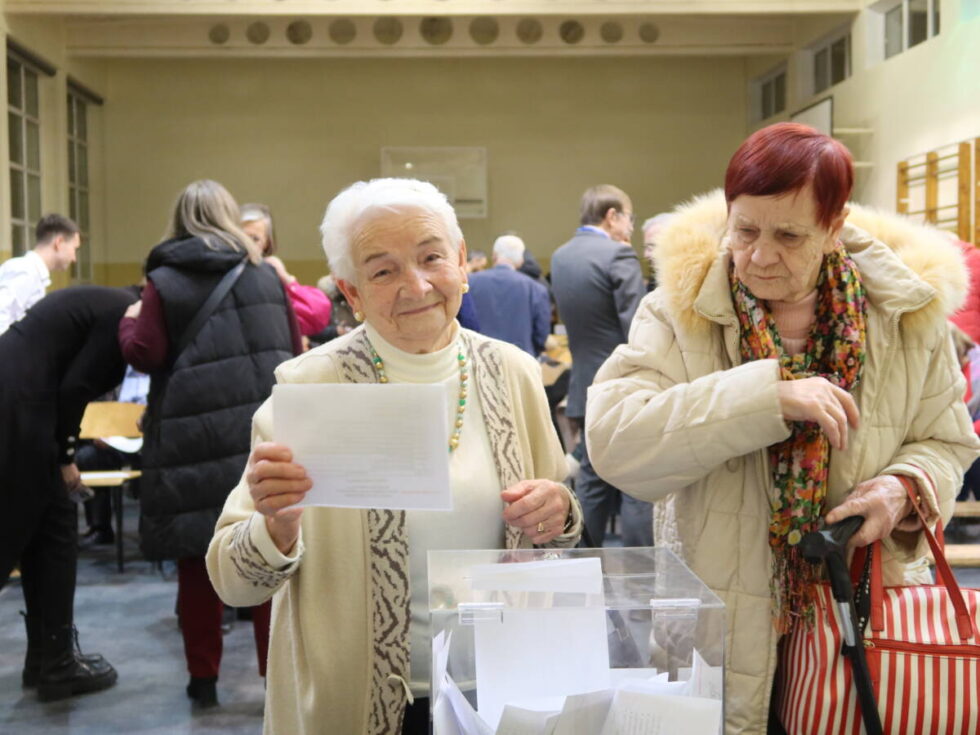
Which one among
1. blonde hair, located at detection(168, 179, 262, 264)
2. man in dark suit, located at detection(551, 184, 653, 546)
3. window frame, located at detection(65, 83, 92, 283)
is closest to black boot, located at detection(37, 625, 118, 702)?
blonde hair, located at detection(168, 179, 262, 264)

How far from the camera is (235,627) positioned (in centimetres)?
474

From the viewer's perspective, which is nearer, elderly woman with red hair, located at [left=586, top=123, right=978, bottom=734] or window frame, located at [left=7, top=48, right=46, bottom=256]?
elderly woman with red hair, located at [left=586, top=123, right=978, bottom=734]

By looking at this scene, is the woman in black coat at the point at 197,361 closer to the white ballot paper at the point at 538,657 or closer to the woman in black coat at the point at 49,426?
the woman in black coat at the point at 49,426

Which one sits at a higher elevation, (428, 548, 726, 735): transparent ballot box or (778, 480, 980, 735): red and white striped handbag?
(428, 548, 726, 735): transparent ballot box

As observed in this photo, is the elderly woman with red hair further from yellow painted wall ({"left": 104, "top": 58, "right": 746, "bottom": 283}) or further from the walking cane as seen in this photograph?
yellow painted wall ({"left": 104, "top": 58, "right": 746, "bottom": 283})

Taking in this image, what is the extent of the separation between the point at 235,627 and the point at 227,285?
193cm

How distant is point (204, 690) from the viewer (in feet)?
12.2

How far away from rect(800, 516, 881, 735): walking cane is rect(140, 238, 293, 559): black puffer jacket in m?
2.32

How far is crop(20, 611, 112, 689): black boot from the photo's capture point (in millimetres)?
3865

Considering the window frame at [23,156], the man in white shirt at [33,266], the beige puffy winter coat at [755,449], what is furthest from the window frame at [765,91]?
the beige puffy winter coat at [755,449]

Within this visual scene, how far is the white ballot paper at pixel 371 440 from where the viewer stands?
1.13m

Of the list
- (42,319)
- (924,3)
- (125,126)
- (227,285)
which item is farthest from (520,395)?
(125,126)

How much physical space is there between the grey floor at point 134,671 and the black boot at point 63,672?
36mm

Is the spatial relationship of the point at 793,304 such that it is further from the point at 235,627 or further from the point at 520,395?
the point at 235,627
